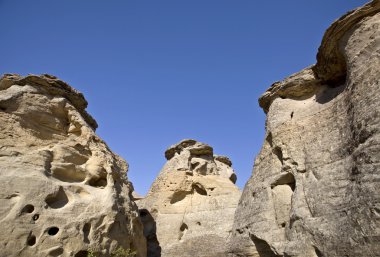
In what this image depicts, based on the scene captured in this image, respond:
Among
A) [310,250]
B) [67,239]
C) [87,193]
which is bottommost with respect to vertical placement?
[310,250]

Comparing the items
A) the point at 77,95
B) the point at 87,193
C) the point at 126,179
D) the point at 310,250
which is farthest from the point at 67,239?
the point at 310,250

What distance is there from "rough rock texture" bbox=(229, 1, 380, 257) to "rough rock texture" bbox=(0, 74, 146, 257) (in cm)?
446

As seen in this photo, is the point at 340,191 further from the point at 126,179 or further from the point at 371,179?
the point at 126,179

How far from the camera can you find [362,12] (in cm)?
944

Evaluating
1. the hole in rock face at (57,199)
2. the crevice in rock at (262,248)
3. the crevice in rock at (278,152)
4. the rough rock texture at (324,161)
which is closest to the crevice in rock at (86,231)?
the hole in rock face at (57,199)

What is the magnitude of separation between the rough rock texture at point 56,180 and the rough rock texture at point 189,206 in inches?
238

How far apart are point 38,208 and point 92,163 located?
2709 millimetres

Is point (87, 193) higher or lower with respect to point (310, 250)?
higher

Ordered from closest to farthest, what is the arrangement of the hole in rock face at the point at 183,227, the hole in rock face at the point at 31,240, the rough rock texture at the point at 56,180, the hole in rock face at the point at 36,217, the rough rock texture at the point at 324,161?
the rough rock texture at the point at 324,161 < the hole in rock face at the point at 31,240 < the rough rock texture at the point at 56,180 < the hole in rock face at the point at 36,217 < the hole in rock face at the point at 183,227

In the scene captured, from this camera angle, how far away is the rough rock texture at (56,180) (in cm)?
855

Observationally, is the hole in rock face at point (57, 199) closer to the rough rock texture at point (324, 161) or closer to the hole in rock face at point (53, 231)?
the hole in rock face at point (53, 231)

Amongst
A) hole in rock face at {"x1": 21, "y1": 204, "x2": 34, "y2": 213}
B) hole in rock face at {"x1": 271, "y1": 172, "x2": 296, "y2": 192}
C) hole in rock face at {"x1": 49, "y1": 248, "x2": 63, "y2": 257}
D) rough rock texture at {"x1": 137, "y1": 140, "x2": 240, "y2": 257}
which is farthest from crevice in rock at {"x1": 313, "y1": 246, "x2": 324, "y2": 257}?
rough rock texture at {"x1": 137, "y1": 140, "x2": 240, "y2": 257}

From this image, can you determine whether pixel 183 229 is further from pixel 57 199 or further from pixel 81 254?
pixel 57 199

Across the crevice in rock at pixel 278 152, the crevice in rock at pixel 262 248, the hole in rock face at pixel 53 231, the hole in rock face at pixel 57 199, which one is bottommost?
the crevice in rock at pixel 262 248
